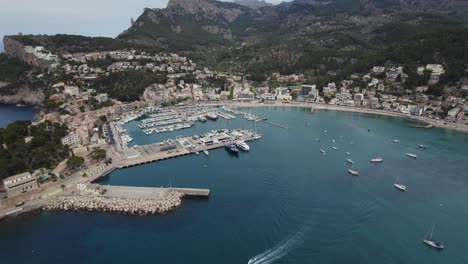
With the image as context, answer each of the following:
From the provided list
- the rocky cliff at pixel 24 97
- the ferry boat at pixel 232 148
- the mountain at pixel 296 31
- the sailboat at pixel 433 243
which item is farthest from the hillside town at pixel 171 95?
the sailboat at pixel 433 243

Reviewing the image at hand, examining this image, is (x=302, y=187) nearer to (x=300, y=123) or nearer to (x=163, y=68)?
(x=300, y=123)

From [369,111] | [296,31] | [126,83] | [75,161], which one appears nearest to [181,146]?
[75,161]

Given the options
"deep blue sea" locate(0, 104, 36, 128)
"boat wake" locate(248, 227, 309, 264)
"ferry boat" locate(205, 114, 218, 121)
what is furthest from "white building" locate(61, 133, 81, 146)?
"boat wake" locate(248, 227, 309, 264)

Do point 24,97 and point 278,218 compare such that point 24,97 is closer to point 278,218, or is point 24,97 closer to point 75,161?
point 75,161

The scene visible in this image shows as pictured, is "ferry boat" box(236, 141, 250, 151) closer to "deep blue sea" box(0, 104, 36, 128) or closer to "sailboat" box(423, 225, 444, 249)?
"sailboat" box(423, 225, 444, 249)

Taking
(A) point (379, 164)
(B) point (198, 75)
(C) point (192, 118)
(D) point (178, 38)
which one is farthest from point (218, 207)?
(D) point (178, 38)

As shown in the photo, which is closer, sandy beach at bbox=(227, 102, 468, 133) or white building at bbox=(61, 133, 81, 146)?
white building at bbox=(61, 133, 81, 146)
